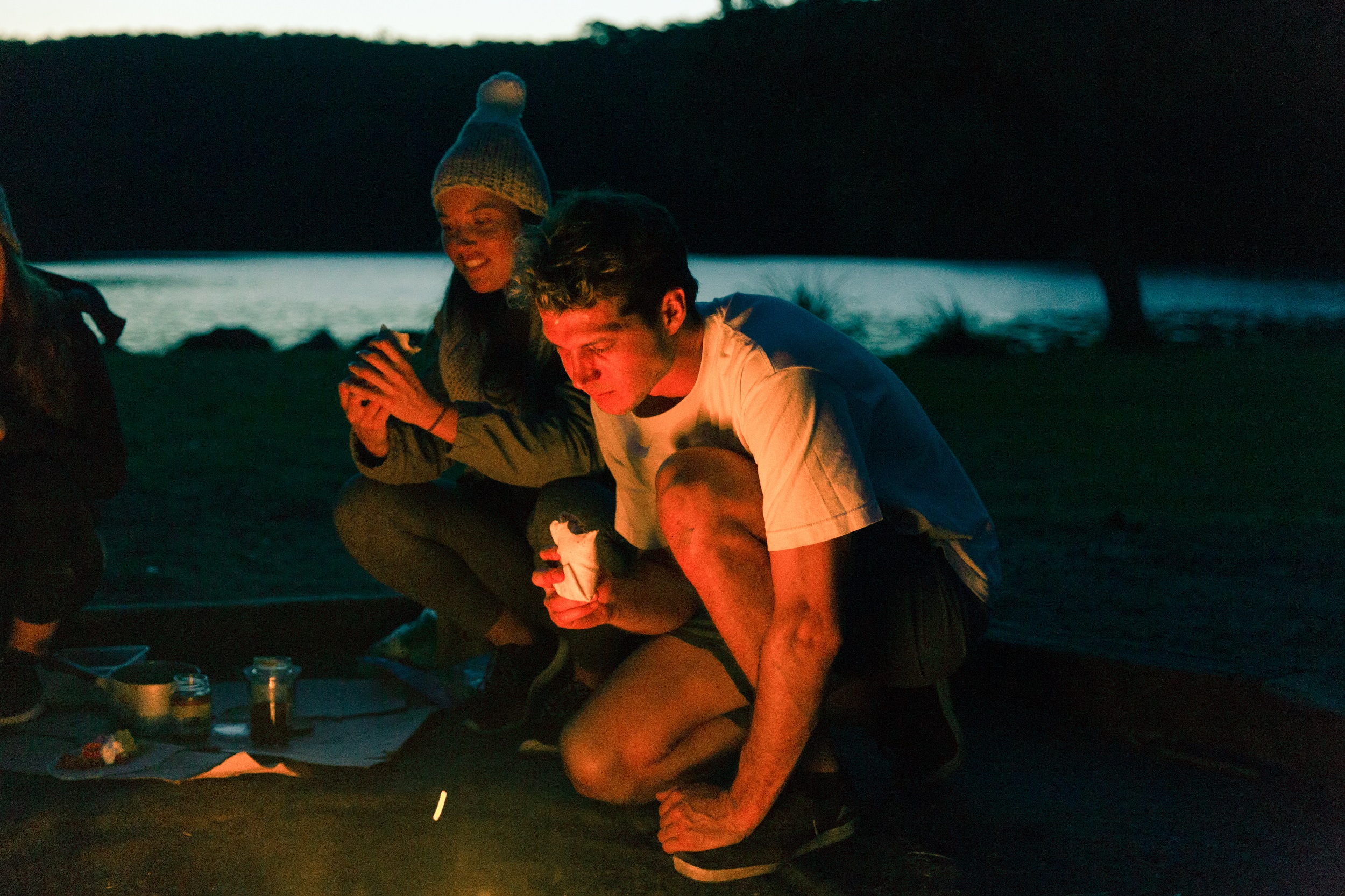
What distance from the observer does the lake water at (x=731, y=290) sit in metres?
17.0

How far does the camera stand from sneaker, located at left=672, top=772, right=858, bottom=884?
2.23 meters

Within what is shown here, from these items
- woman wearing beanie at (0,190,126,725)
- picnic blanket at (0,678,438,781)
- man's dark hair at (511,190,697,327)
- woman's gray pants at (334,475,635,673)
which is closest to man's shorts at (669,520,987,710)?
man's dark hair at (511,190,697,327)

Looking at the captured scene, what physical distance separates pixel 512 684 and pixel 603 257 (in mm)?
1358

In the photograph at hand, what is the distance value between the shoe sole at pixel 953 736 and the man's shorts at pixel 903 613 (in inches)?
6.9

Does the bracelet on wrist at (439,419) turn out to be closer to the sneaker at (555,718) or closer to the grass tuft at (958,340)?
the sneaker at (555,718)

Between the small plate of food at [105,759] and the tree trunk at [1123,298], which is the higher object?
the small plate of food at [105,759]

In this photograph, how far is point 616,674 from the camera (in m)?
2.62

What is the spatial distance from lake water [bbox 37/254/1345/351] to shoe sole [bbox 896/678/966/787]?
26.6 ft

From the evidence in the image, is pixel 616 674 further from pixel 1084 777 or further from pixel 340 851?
pixel 1084 777

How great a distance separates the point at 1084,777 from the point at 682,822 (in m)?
1.03

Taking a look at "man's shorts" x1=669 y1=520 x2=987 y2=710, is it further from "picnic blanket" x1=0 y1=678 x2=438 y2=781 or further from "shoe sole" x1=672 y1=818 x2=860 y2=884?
"picnic blanket" x1=0 y1=678 x2=438 y2=781

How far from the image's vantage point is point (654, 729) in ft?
8.16

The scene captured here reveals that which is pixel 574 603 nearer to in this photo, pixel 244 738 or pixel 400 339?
pixel 400 339

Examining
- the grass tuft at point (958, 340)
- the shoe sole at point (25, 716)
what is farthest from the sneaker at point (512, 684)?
the grass tuft at point (958, 340)
